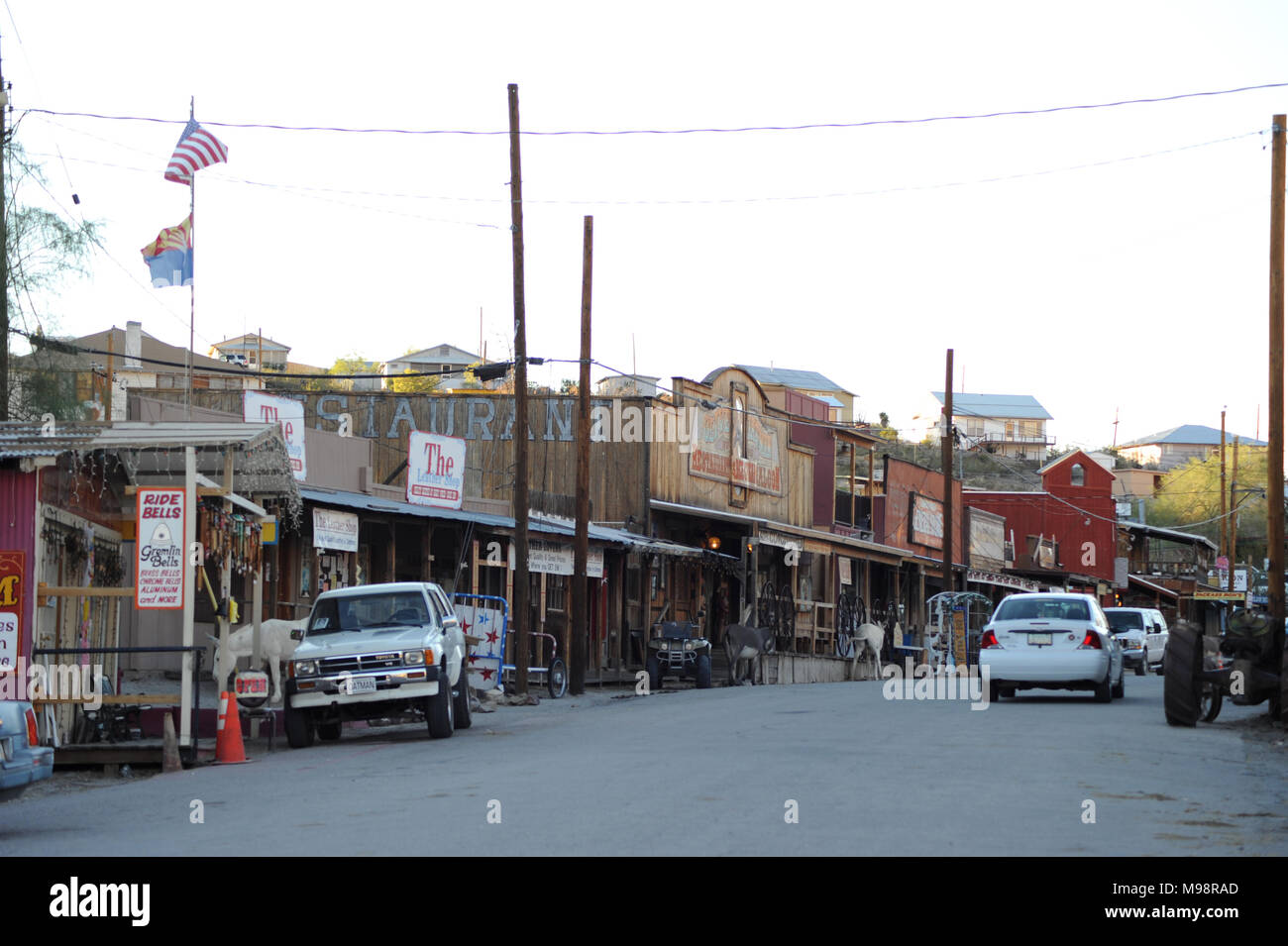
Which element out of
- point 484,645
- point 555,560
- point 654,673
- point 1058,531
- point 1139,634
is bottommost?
point 654,673

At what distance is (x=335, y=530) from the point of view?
25.5 metres

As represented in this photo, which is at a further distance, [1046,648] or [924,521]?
[924,521]

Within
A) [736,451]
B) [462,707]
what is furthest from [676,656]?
[462,707]

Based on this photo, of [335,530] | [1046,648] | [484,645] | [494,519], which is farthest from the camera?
[494,519]

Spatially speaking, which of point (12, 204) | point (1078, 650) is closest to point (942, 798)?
point (1078, 650)

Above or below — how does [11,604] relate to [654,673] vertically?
above

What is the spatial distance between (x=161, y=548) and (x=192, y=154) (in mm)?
11675

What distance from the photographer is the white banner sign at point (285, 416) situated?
27734mm

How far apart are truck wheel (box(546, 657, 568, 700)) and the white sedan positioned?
829 centimetres

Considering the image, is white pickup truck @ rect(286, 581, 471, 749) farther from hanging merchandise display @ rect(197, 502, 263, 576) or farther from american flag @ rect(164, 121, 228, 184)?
american flag @ rect(164, 121, 228, 184)

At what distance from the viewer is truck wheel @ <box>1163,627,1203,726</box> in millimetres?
19188

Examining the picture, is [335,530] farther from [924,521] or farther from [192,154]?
[924,521]

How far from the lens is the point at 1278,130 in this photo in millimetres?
24266
